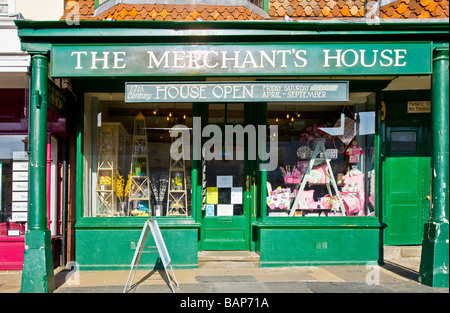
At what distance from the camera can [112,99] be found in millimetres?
8070

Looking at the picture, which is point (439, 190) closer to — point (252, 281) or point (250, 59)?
point (252, 281)

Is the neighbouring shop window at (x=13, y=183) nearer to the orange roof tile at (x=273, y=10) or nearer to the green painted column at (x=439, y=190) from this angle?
the orange roof tile at (x=273, y=10)

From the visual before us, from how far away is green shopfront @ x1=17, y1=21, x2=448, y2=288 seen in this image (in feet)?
22.0

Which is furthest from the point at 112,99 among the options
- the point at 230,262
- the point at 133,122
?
the point at 230,262

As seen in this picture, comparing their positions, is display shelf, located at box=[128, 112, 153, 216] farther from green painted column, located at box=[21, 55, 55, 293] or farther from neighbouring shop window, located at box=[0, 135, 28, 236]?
neighbouring shop window, located at box=[0, 135, 28, 236]

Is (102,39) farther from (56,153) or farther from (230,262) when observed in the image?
(230,262)

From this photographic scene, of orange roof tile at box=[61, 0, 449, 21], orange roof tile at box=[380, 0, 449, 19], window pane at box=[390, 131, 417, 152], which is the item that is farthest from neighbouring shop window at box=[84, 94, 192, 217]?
→ window pane at box=[390, 131, 417, 152]

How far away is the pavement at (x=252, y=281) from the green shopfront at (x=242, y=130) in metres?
0.29

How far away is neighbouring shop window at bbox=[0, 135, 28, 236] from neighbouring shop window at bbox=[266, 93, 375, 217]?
4.91 m

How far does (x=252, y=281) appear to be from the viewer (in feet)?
22.0

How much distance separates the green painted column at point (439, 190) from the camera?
20.5 ft

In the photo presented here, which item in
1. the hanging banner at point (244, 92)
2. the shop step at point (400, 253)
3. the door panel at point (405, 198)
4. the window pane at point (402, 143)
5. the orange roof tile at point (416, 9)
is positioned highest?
the orange roof tile at point (416, 9)

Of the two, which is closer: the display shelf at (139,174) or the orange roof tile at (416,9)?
the orange roof tile at (416,9)

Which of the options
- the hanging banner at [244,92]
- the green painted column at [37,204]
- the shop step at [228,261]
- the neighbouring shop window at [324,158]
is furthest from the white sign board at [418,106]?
the green painted column at [37,204]
